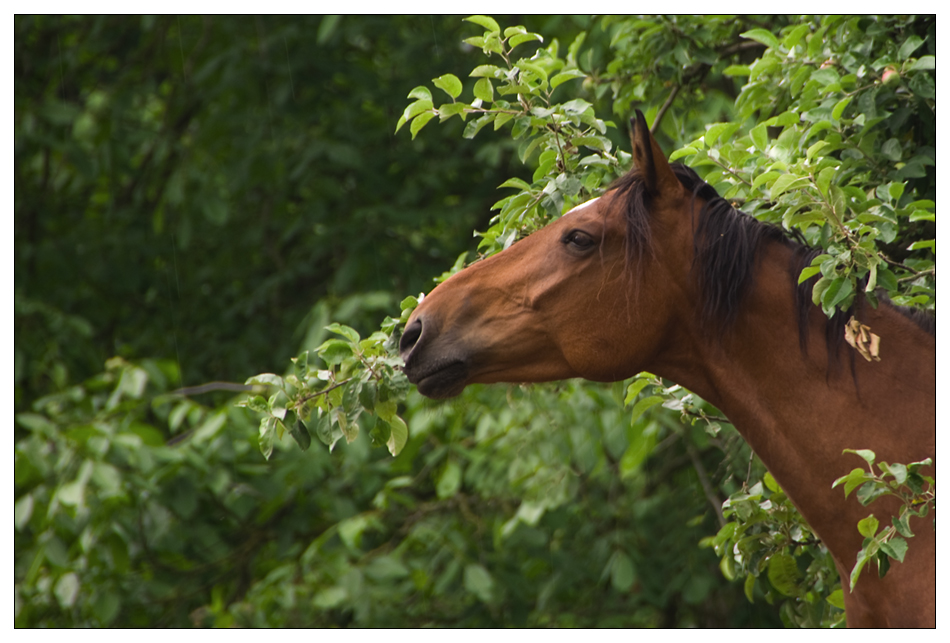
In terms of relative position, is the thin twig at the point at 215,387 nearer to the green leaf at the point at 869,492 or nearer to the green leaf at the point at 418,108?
the green leaf at the point at 418,108

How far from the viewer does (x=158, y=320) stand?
5742 millimetres

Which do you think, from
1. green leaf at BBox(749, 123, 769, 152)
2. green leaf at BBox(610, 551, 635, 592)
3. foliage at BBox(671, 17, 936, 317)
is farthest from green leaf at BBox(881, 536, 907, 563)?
green leaf at BBox(610, 551, 635, 592)

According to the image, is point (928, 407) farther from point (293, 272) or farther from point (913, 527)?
point (293, 272)

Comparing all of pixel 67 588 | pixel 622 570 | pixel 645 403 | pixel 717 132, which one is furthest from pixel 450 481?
pixel 717 132

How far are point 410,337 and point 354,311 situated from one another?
7.29ft

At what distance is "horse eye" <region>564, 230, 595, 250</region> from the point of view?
76.2 inches

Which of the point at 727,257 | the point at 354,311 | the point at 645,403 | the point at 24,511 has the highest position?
the point at 727,257

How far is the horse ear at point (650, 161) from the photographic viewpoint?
1846 millimetres

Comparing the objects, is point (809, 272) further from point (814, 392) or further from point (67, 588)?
point (67, 588)

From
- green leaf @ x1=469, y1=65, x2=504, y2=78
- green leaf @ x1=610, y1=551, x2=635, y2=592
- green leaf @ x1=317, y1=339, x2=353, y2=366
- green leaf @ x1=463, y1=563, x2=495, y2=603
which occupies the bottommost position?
green leaf @ x1=610, y1=551, x2=635, y2=592

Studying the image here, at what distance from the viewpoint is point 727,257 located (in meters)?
1.86

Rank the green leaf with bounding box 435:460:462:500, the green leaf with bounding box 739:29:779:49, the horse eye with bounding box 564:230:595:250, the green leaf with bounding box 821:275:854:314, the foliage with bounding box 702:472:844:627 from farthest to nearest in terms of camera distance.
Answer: the green leaf with bounding box 435:460:462:500
the green leaf with bounding box 739:29:779:49
the foliage with bounding box 702:472:844:627
the horse eye with bounding box 564:230:595:250
the green leaf with bounding box 821:275:854:314

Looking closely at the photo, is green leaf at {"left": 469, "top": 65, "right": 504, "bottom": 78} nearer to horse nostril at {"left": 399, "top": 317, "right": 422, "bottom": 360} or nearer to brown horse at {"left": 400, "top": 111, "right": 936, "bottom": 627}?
brown horse at {"left": 400, "top": 111, "right": 936, "bottom": 627}

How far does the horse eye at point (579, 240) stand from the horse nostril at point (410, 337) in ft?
1.23
